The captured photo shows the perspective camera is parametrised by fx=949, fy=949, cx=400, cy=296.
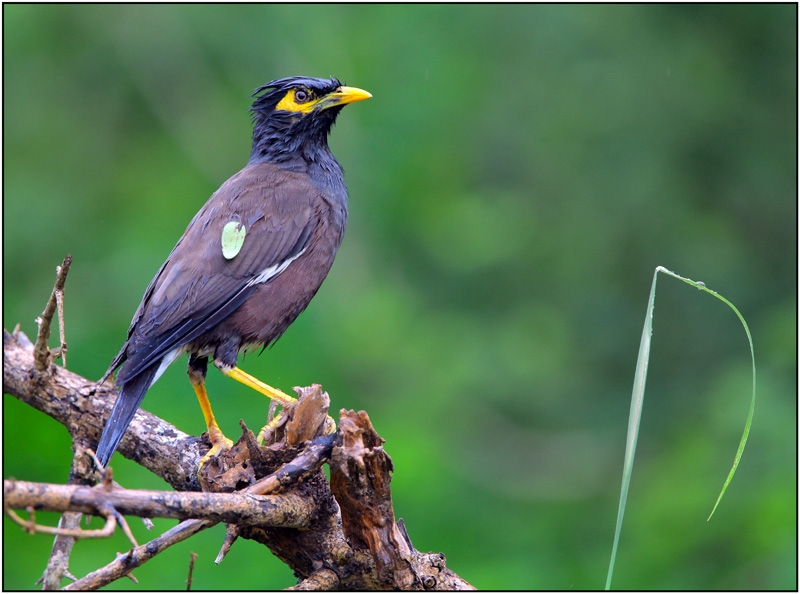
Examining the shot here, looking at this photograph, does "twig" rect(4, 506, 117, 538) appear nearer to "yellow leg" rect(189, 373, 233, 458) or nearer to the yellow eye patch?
"yellow leg" rect(189, 373, 233, 458)

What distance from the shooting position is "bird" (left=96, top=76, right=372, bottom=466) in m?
4.23

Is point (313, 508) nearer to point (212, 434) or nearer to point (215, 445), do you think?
point (215, 445)

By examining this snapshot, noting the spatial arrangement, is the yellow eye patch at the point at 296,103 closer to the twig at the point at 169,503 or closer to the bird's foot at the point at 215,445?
the bird's foot at the point at 215,445

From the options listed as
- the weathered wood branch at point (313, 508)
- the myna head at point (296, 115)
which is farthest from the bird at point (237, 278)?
the weathered wood branch at point (313, 508)

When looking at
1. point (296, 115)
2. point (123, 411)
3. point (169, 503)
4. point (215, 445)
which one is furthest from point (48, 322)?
point (296, 115)

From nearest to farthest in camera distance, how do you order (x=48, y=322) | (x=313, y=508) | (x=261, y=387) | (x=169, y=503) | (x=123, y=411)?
(x=169, y=503)
(x=313, y=508)
(x=48, y=322)
(x=123, y=411)
(x=261, y=387)

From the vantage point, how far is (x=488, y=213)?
30.0 feet

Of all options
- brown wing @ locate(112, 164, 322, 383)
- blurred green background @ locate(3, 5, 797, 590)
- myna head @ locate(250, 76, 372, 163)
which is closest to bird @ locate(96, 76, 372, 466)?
brown wing @ locate(112, 164, 322, 383)

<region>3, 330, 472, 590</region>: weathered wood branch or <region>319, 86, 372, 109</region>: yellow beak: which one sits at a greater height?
<region>319, 86, 372, 109</region>: yellow beak

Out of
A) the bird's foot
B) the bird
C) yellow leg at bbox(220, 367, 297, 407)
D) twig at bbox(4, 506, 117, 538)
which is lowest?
twig at bbox(4, 506, 117, 538)

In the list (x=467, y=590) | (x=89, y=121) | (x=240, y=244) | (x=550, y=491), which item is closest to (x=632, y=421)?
(x=467, y=590)

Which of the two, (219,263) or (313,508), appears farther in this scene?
(219,263)

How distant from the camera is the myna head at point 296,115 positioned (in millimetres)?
5250

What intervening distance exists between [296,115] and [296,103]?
0.25 feet
